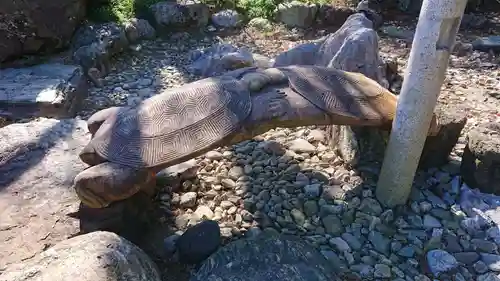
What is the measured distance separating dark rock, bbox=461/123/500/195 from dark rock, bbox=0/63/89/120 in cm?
294

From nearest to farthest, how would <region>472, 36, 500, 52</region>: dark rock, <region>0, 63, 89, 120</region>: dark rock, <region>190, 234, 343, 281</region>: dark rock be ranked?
<region>190, 234, 343, 281</region>: dark rock, <region>0, 63, 89, 120</region>: dark rock, <region>472, 36, 500, 52</region>: dark rock

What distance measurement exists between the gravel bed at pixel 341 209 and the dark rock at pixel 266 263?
11.5 inches

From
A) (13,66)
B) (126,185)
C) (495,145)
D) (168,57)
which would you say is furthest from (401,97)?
(13,66)

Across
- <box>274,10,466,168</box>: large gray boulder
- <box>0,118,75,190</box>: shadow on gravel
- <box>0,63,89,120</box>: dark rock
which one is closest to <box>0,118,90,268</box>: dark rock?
<box>0,118,75,190</box>: shadow on gravel

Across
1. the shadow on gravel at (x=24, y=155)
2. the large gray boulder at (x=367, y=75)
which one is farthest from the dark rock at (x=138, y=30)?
the shadow on gravel at (x=24, y=155)

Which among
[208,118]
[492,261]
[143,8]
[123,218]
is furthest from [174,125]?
[143,8]

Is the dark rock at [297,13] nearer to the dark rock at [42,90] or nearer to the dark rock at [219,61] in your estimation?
the dark rock at [219,61]

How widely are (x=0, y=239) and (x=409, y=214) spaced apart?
206cm

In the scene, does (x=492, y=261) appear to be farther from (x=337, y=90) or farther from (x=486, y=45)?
(x=486, y=45)

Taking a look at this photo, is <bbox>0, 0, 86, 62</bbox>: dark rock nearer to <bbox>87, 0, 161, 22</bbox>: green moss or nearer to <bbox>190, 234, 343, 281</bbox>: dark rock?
<bbox>87, 0, 161, 22</bbox>: green moss

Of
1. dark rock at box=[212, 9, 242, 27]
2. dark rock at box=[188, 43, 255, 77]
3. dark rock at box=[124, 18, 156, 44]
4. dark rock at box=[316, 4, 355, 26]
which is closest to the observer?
dark rock at box=[188, 43, 255, 77]

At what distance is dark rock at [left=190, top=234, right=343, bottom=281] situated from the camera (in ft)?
6.84

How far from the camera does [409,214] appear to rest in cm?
274

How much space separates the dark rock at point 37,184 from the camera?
7.28ft
